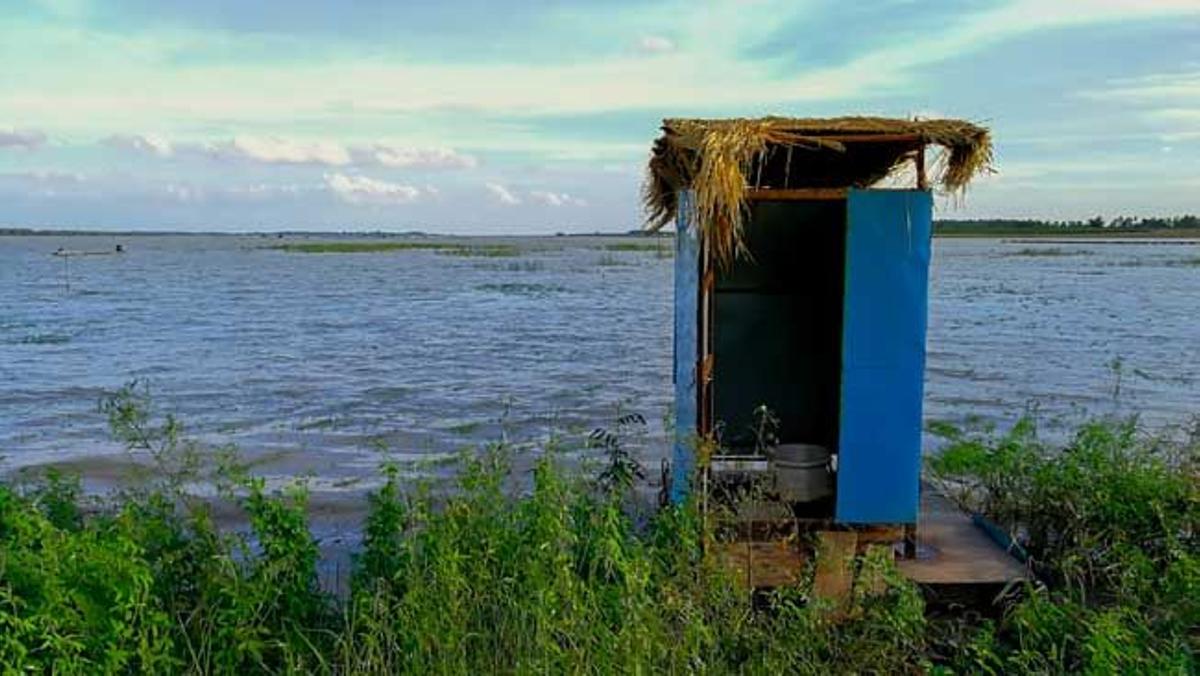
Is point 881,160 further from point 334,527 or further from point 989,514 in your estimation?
point 334,527

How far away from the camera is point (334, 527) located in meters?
8.58

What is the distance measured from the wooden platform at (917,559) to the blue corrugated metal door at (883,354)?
0.32 metres

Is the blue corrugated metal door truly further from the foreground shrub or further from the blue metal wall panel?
the foreground shrub

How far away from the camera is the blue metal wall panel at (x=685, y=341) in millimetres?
6352

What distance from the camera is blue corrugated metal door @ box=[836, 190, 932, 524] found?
20.0 feet

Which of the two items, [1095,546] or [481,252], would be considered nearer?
[1095,546]

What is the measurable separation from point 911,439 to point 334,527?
4.88 metres

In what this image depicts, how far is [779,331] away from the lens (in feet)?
27.8

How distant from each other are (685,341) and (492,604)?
2.45m

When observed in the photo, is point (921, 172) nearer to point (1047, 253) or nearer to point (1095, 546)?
point (1095, 546)

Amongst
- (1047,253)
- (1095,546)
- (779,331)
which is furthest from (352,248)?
(1095,546)

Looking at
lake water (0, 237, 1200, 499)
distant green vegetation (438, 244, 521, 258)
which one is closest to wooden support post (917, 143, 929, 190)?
lake water (0, 237, 1200, 499)

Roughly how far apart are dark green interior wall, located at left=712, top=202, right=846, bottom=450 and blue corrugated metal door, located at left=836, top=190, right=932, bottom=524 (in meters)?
2.00

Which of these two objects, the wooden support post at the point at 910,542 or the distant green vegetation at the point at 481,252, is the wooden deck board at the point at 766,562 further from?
the distant green vegetation at the point at 481,252
